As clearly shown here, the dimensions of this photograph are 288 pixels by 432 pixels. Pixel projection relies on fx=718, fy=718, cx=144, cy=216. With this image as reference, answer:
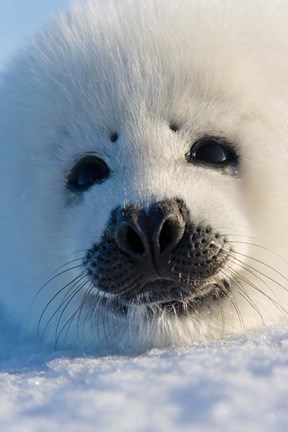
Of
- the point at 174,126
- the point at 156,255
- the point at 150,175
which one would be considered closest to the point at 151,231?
the point at 156,255

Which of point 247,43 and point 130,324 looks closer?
point 130,324

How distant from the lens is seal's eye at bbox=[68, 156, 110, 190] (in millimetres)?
3127

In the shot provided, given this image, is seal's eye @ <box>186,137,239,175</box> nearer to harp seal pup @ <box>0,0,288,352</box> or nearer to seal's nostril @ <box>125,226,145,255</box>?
harp seal pup @ <box>0,0,288,352</box>

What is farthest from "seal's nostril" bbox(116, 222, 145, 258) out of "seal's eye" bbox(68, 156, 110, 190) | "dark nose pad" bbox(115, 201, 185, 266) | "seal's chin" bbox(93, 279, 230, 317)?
"seal's eye" bbox(68, 156, 110, 190)

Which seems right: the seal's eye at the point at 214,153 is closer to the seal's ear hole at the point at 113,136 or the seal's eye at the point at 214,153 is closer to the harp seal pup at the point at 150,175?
the harp seal pup at the point at 150,175

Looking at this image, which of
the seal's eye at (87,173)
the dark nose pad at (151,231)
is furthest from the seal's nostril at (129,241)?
the seal's eye at (87,173)

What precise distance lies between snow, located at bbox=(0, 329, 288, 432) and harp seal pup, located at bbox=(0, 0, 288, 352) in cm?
62

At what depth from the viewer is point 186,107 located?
3.02 metres

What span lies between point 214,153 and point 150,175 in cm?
38

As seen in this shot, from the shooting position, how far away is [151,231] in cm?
259

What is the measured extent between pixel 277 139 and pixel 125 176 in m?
0.72

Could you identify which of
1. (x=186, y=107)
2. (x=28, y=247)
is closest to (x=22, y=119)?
(x=28, y=247)

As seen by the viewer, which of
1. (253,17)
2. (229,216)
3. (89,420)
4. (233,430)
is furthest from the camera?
(253,17)

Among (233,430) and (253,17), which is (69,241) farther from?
(233,430)
